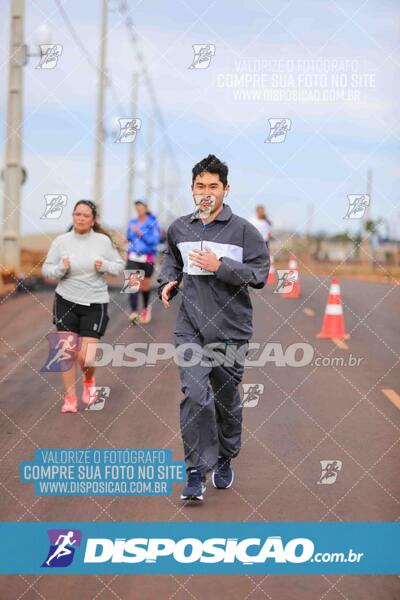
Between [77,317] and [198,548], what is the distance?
14.1 feet

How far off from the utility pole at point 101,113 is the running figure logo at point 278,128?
2534 cm

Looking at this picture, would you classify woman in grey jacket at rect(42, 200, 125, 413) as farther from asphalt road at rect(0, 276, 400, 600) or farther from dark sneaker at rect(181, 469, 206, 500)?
→ dark sneaker at rect(181, 469, 206, 500)

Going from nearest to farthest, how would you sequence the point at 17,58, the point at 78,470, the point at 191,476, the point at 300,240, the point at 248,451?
the point at 191,476, the point at 78,470, the point at 248,451, the point at 17,58, the point at 300,240

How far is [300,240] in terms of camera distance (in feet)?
381

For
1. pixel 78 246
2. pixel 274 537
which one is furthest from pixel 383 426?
pixel 274 537

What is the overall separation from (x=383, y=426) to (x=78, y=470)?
3.02 metres

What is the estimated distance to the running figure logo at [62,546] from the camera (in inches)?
245

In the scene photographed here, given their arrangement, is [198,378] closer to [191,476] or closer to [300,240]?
[191,476]

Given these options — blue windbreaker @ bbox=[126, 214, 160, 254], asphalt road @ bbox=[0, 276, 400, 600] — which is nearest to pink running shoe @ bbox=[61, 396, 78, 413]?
asphalt road @ bbox=[0, 276, 400, 600]

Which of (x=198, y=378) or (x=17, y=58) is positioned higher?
(x=17, y=58)

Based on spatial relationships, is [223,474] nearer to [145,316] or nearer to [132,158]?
[145,316]

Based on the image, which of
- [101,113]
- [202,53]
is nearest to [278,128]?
[202,53]

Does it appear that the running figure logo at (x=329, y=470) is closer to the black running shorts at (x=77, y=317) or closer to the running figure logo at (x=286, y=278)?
the running figure logo at (x=286, y=278)

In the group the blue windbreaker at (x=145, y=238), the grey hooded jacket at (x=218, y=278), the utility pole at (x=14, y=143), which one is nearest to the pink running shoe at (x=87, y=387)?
the grey hooded jacket at (x=218, y=278)
